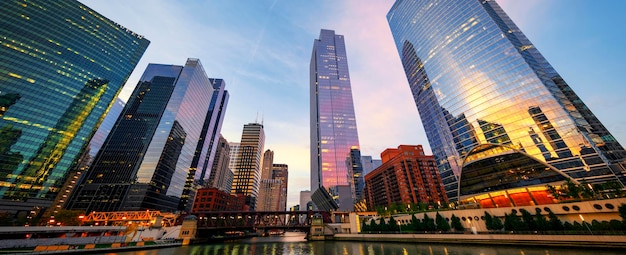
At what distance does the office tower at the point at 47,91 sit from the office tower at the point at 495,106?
16096 centimetres

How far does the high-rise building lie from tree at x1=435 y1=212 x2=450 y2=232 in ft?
267

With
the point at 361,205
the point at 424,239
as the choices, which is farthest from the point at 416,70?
the point at 361,205

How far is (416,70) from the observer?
108312 millimetres

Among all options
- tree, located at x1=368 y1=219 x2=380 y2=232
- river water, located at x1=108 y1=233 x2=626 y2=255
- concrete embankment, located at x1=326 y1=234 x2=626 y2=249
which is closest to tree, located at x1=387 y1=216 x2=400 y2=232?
tree, located at x1=368 y1=219 x2=380 y2=232

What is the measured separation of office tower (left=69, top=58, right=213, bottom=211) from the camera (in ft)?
377

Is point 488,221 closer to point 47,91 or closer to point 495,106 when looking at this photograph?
point 495,106

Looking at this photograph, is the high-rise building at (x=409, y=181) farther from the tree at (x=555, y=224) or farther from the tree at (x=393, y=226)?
the tree at (x=555, y=224)

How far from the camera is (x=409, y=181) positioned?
456 ft

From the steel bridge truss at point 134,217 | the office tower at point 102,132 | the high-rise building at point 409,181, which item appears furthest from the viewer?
the high-rise building at point 409,181

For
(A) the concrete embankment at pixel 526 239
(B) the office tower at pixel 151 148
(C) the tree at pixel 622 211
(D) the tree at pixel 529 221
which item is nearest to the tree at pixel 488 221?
(A) the concrete embankment at pixel 526 239

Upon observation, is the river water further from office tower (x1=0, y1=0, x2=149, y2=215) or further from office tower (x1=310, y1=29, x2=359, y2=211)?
office tower (x1=0, y1=0, x2=149, y2=215)

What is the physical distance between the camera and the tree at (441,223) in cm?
5034

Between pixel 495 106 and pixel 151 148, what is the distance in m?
166

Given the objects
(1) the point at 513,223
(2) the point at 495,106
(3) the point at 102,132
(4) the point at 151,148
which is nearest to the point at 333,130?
(2) the point at 495,106
